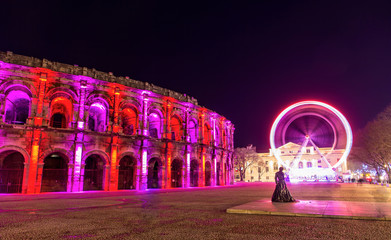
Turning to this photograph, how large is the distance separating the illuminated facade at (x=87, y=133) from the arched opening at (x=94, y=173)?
97mm

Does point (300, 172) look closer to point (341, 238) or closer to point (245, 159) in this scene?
point (245, 159)

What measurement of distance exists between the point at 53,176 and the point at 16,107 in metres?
8.97

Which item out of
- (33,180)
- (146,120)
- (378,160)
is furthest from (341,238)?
(378,160)

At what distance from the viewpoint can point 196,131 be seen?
38.5 m

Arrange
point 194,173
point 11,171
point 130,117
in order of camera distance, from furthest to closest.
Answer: point 194,173, point 130,117, point 11,171

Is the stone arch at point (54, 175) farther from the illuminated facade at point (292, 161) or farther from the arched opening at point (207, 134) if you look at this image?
the illuminated facade at point (292, 161)

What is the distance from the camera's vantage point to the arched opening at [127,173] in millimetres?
30000

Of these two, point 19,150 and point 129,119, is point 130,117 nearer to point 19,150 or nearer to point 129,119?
point 129,119

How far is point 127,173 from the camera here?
30.6 meters

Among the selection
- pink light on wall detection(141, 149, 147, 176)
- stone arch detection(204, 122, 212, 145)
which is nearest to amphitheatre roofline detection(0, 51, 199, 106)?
pink light on wall detection(141, 149, 147, 176)

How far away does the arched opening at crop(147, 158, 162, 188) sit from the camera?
3241cm

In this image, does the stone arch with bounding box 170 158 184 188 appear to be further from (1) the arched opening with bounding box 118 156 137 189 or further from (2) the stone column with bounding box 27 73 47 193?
(2) the stone column with bounding box 27 73 47 193

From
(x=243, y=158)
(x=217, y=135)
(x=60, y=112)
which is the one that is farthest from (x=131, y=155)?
(x=243, y=158)

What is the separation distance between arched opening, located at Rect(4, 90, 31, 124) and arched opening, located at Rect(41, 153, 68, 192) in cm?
498
